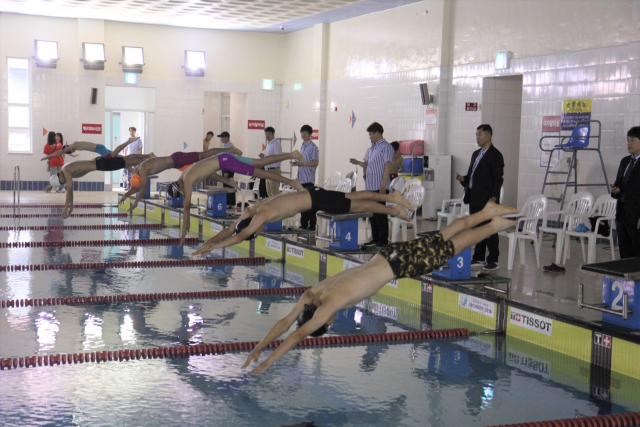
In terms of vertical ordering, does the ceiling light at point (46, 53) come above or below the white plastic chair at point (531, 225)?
above

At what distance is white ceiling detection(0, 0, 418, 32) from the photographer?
1423 cm

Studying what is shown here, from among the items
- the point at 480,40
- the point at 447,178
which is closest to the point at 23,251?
the point at 447,178

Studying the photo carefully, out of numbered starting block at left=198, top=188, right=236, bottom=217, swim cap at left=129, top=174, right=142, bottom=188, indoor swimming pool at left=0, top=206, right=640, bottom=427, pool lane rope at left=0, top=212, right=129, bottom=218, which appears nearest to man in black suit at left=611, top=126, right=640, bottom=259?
indoor swimming pool at left=0, top=206, right=640, bottom=427

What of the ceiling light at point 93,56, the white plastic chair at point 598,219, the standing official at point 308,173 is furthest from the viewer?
the ceiling light at point 93,56

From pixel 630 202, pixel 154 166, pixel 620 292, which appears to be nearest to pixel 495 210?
pixel 620 292

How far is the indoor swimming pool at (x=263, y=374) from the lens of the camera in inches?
156

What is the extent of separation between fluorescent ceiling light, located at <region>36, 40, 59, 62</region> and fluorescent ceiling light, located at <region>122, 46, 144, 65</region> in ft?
5.42

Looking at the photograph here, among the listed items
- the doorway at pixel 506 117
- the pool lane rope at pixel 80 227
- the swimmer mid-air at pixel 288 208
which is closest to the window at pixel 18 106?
the pool lane rope at pixel 80 227

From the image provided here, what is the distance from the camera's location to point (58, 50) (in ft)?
56.6

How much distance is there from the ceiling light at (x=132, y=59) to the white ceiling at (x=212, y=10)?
2.49 ft

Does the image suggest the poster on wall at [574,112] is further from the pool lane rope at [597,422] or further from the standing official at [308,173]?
the pool lane rope at [597,422]

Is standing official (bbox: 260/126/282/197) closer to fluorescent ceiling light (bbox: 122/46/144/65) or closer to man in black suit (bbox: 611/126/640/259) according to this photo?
man in black suit (bbox: 611/126/640/259)

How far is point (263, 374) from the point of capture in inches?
184

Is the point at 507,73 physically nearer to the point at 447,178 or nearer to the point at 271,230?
the point at 447,178
